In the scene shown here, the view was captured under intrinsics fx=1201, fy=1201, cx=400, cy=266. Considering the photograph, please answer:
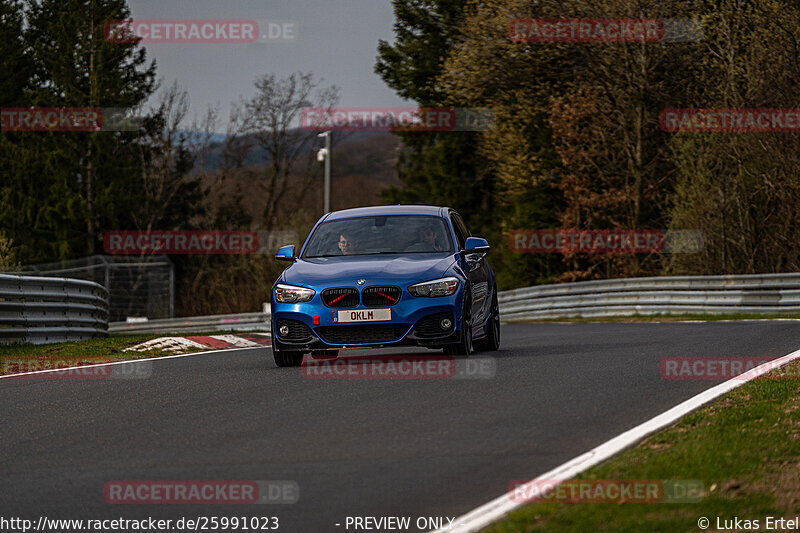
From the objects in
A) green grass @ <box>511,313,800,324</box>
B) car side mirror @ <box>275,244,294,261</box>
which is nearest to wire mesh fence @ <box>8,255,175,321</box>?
green grass @ <box>511,313,800,324</box>

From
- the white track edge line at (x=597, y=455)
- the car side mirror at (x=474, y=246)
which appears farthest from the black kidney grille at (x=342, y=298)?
the white track edge line at (x=597, y=455)

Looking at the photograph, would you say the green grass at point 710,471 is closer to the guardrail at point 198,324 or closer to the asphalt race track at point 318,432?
the asphalt race track at point 318,432

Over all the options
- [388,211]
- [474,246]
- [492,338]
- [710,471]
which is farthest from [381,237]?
[710,471]

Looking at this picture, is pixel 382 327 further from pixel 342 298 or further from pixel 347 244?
pixel 347 244

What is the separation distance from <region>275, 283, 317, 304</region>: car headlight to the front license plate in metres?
0.43

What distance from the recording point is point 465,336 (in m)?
12.5

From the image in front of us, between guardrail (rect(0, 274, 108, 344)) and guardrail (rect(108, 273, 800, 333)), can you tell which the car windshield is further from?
guardrail (rect(108, 273, 800, 333))

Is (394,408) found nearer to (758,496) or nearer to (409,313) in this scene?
(409,313)

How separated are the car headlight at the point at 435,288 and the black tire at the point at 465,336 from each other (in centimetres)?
25

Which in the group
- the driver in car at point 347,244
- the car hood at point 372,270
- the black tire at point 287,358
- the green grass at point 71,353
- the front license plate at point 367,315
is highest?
the driver in car at point 347,244

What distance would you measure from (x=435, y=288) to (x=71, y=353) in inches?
225

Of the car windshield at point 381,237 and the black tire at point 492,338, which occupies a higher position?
the car windshield at point 381,237

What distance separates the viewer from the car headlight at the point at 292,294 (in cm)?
1225

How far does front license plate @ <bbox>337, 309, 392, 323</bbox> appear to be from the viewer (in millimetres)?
12039
